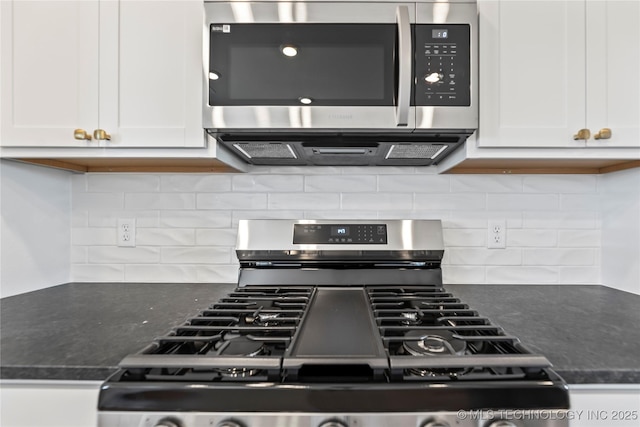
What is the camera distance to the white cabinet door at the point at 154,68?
108cm

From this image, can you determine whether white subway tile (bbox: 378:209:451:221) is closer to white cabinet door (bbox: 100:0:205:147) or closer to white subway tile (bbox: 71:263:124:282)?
white cabinet door (bbox: 100:0:205:147)

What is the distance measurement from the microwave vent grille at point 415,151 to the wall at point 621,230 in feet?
2.35

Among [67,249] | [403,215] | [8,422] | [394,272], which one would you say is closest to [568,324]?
[394,272]

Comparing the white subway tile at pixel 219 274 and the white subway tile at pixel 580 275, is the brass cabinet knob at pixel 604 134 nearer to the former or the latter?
the white subway tile at pixel 580 275

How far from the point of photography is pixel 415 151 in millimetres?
1222

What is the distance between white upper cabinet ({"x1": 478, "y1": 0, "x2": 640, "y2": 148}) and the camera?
1.06m

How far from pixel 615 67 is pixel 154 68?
57.1 inches

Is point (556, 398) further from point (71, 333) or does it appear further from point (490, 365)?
point (71, 333)

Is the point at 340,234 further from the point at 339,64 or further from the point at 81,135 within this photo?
the point at 81,135

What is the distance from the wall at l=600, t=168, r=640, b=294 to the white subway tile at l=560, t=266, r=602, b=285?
2cm

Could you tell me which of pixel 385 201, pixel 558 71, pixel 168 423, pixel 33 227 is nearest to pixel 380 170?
pixel 385 201

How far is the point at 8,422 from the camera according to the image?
711 millimetres

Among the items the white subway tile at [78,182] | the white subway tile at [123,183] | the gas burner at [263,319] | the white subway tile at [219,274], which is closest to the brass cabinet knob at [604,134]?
the gas burner at [263,319]

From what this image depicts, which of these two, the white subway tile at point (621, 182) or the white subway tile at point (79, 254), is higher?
the white subway tile at point (621, 182)
